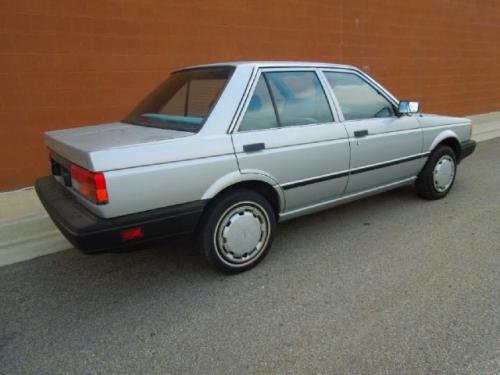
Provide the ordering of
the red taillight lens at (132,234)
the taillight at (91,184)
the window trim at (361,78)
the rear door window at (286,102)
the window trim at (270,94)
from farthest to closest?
the window trim at (361,78)
the rear door window at (286,102)
the window trim at (270,94)
the red taillight lens at (132,234)
the taillight at (91,184)

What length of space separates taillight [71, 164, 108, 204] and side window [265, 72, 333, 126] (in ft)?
4.95

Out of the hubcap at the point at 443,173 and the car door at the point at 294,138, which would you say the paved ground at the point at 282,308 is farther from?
the hubcap at the point at 443,173

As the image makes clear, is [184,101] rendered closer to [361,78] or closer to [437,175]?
[361,78]

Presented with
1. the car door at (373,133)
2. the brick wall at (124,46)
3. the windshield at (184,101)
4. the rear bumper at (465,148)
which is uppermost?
the brick wall at (124,46)

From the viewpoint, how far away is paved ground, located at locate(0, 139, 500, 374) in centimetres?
229

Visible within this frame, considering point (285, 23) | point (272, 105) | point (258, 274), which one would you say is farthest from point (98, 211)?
point (285, 23)

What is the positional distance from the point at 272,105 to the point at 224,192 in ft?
2.70

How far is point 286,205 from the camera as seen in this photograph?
3441mm

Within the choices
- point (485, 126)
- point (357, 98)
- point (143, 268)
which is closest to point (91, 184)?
point (143, 268)

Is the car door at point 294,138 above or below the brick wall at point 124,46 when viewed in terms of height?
below

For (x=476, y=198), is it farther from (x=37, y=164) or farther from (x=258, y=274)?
(x=37, y=164)

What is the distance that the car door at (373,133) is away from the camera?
379 centimetres

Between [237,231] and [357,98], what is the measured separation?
Answer: 1.84 meters

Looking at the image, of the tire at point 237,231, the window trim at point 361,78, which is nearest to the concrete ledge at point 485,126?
the window trim at point 361,78
